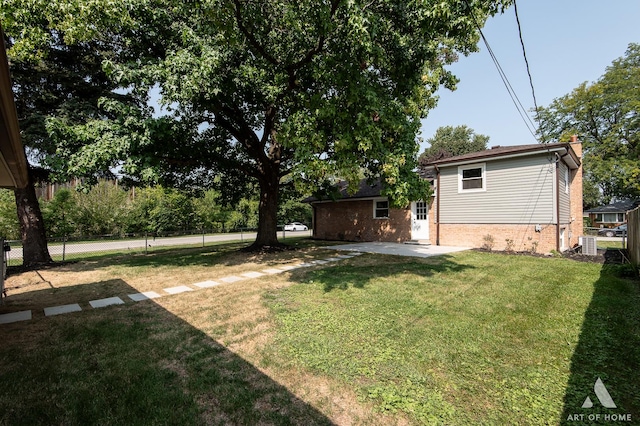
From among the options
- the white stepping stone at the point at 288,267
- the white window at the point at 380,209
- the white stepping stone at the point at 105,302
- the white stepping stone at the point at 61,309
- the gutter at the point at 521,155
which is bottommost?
the white stepping stone at the point at 61,309

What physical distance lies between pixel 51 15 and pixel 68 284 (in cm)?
615

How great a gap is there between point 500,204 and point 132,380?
12157 millimetres

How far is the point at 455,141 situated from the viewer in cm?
3375

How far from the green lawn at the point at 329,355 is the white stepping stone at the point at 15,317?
0.88 feet

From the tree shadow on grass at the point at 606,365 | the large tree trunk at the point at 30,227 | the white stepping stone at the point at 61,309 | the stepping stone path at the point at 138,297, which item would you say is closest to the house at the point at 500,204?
the stepping stone path at the point at 138,297

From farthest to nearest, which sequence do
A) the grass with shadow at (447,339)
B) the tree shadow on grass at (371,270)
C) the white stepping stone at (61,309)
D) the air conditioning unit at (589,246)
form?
the air conditioning unit at (589,246), the tree shadow on grass at (371,270), the white stepping stone at (61,309), the grass with shadow at (447,339)

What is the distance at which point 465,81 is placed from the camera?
9453 mm

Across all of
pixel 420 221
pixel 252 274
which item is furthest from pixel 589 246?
pixel 252 274

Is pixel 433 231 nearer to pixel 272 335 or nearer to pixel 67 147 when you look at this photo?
pixel 272 335

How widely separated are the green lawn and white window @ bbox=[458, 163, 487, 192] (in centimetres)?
610

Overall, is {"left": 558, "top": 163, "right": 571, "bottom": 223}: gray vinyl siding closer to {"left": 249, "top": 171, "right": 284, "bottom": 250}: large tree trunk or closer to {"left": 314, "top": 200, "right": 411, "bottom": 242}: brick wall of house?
{"left": 314, "top": 200, "right": 411, "bottom": 242}: brick wall of house

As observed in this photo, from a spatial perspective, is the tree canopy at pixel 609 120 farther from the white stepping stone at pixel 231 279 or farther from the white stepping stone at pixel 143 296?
the white stepping stone at pixel 143 296

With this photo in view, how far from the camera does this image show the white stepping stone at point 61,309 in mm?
4445

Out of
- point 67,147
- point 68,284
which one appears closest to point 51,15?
point 67,147
